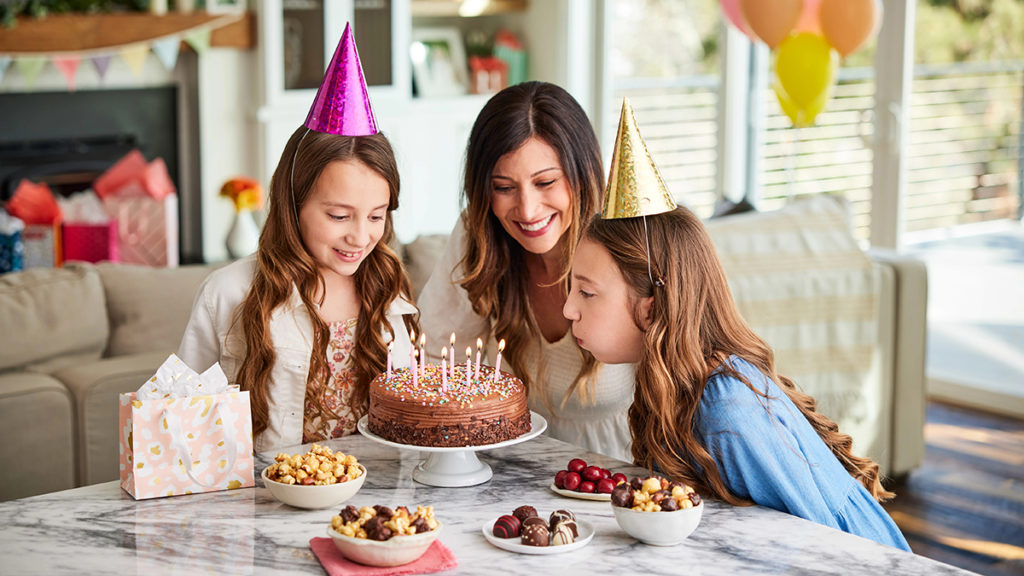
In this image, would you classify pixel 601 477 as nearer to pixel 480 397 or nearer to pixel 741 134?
pixel 480 397

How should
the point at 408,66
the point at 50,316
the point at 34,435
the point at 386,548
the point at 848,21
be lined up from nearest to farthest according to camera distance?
the point at 386,548
the point at 34,435
the point at 50,316
the point at 848,21
the point at 408,66

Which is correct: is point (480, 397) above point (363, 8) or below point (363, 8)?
below

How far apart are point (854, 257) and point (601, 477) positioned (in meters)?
1.98

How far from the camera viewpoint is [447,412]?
65.5 inches

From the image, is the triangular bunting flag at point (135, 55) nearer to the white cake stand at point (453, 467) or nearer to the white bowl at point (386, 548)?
the white cake stand at point (453, 467)

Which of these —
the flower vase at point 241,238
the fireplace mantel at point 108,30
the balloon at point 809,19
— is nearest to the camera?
the balloon at point 809,19

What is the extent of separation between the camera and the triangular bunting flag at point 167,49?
528 centimetres

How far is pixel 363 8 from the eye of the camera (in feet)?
19.1

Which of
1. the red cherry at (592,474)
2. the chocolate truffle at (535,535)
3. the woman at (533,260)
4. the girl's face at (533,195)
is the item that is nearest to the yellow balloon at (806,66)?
the woman at (533,260)

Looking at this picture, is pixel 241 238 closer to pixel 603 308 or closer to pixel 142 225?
pixel 142 225

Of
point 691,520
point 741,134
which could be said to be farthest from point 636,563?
point 741,134

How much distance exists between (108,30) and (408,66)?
4.94ft

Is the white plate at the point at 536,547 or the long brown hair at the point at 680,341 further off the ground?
the long brown hair at the point at 680,341

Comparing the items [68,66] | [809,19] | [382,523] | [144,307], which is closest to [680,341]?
[382,523]
